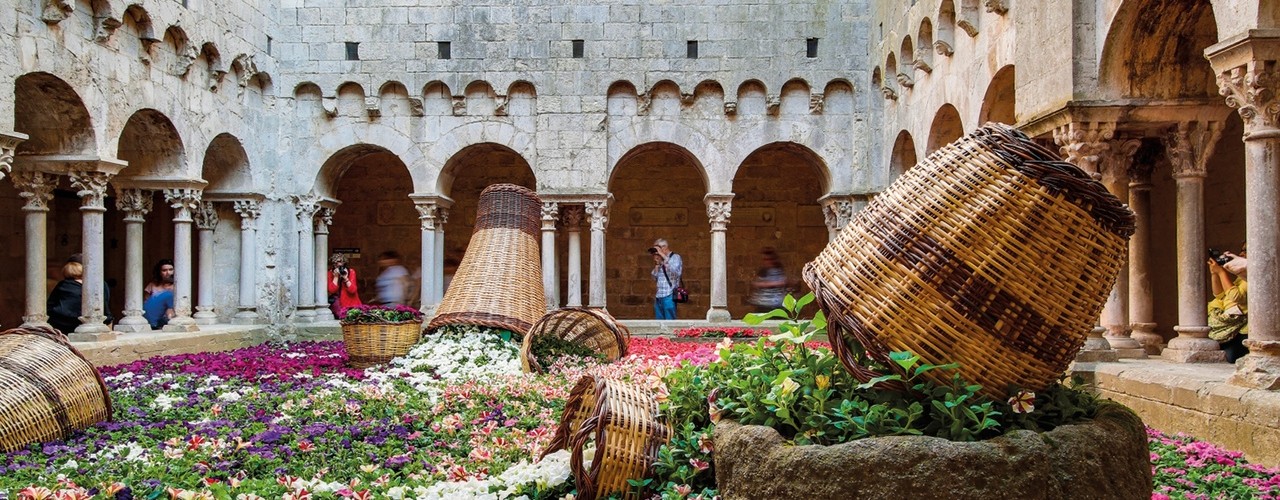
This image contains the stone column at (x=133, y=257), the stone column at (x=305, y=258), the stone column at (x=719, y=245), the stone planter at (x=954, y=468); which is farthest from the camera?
the stone column at (x=305, y=258)

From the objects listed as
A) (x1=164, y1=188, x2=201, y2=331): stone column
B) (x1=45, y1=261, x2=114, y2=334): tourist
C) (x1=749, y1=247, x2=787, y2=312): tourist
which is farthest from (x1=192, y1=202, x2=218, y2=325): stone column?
(x1=749, y1=247, x2=787, y2=312): tourist

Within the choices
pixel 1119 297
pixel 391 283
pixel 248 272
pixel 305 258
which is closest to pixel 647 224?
pixel 305 258

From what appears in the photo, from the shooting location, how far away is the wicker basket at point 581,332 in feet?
26.8

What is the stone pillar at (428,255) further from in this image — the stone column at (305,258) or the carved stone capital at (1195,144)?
the carved stone capital at (1195,144)

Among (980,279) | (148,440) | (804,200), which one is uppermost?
(804,200)

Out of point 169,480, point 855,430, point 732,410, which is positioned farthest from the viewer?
point 169,480

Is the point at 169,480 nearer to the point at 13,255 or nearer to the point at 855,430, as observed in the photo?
the point at 855,430

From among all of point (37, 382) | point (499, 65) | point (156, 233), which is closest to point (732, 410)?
point (37, 382)

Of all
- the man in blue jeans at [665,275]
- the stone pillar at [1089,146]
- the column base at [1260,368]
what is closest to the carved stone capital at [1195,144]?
the stone pillar at [1089,146]

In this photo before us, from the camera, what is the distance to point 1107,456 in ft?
9.23

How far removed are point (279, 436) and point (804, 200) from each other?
1314cm

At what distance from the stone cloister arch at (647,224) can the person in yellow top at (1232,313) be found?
426 inches

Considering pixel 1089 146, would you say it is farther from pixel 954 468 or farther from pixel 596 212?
pixel 596 212

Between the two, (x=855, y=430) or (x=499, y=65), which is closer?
(x=855, y=430)
